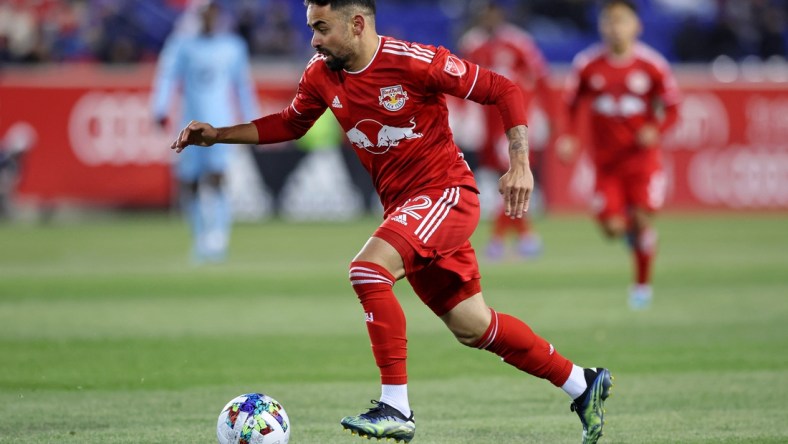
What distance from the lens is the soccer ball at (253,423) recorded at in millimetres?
5398

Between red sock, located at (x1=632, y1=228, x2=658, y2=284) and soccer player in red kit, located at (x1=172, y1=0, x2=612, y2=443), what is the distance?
5680 mm

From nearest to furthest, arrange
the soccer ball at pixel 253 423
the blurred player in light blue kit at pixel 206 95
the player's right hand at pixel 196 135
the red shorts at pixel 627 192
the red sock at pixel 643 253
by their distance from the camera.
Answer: the soccer ball at pixel 253 423 → the player's right hand at pixel 196 135 → the red sock at pixel 643 253 → the red shorts at pixel 627 192 → the blurred player in light blue kit at pixel 206 95

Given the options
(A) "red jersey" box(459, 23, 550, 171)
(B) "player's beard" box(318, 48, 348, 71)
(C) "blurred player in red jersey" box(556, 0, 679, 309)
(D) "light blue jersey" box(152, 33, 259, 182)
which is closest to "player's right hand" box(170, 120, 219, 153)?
(B) "player's beard" box(318, 48, 348, 71)

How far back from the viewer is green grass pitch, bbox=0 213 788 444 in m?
6.51

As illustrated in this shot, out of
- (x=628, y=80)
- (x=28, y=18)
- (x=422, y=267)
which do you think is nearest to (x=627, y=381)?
(x=422, y=267)

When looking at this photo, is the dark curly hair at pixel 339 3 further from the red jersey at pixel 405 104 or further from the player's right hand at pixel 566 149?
the player's right hand at pixel 566 149

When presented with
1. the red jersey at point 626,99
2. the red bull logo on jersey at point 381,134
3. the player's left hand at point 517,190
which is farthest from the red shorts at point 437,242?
the red jersey at point 626,99

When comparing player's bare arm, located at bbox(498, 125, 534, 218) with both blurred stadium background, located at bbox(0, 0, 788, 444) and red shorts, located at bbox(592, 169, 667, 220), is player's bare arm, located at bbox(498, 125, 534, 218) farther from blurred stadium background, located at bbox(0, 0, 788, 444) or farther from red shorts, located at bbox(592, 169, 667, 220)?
red shorts, located at bbox(592, 169, 667, 220)

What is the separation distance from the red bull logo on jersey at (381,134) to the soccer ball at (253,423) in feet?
4.33

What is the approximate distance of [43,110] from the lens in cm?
2083

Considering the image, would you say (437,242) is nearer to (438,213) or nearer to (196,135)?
(438,213)

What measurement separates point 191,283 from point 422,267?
7.67m

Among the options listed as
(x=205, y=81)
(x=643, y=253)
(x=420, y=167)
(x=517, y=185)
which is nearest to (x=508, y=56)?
(x=205, y=81)

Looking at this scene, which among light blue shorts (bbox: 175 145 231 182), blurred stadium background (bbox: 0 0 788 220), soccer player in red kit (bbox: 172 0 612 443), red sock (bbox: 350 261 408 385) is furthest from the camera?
blurred stadium background (bbox: 0 0 788 220)
